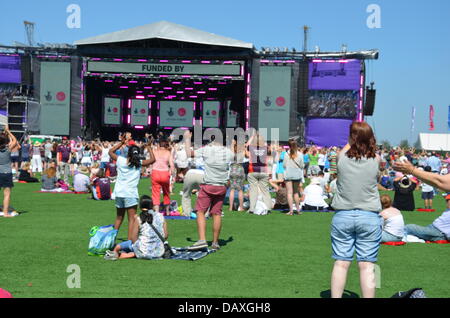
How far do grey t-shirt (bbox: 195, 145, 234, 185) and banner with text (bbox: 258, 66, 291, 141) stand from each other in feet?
88.3

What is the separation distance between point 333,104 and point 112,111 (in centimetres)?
1600

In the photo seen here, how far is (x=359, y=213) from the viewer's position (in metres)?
4.96

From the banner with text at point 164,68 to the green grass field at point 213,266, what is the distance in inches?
924

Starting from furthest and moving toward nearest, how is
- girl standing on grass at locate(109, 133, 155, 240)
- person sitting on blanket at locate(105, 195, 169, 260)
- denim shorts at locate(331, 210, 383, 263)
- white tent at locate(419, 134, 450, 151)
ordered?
white tent at locate(419, 134, 450, 151), girl standing on grass at locate(109, 133, 155, 240), person sitting on blanket at locate(105, 195, 169, 260), denim shorts at locate(331, 210, 383, 263)

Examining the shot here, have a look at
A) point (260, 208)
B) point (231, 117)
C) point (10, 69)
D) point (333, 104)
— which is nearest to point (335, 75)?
point (333, 104)

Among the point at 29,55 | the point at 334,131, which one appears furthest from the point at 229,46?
the point at 29,55

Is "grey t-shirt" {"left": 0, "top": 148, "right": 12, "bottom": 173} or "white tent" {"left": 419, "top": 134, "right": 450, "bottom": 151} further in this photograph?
"white tent" {"left": 419, "top": 134, "right": 450, "bottom": 151}

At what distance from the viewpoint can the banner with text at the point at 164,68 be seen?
34125mm

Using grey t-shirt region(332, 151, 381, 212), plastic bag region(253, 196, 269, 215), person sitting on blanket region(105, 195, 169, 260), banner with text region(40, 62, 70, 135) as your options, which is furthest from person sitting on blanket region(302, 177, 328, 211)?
banner with text region(40, 62, 70, 135)

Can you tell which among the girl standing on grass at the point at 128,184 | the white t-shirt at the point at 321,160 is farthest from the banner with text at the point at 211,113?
the girl standing on grass at the point at 128,184

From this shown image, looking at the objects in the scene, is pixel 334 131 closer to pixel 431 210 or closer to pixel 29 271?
pixel 431 210

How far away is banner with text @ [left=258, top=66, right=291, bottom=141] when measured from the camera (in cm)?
3578

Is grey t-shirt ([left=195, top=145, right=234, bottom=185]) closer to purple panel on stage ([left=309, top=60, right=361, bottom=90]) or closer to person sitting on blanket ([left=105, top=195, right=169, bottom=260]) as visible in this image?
person sitting on blanket ([left=105, top=195, right=169, bottom=260])

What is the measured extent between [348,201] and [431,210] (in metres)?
11.6
